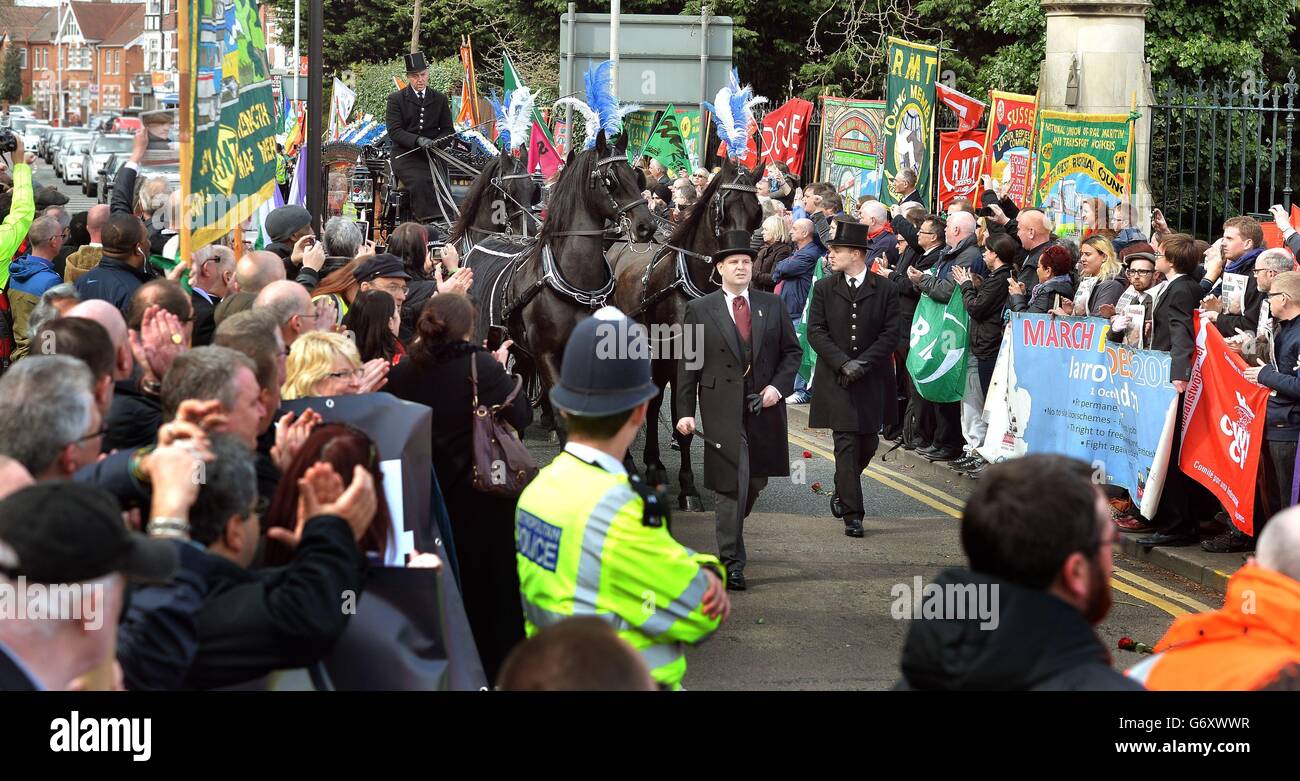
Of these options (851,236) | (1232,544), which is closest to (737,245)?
(851,236)

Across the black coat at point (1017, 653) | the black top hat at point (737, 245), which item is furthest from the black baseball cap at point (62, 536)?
the black top hat at point (737, 245)

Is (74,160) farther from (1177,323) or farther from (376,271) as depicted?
(376,271)

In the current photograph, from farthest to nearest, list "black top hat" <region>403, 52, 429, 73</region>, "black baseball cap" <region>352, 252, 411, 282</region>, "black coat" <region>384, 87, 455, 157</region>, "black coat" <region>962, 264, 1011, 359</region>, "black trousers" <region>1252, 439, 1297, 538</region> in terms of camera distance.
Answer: "black coat" <region>384, 87, 455, 157</region> < "black top hat" <region>403, 52, 429, 73</region> < "black coat" <region>962, 264, 1011, 359</region> < "black trousers" <region>1252, 439, 1297, 538</region> < "black baseball cap" <region>352, 252, 411, 282</region>

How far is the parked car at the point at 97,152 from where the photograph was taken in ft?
165

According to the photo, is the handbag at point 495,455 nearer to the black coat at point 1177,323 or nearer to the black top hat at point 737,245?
the black top hat at point 737,245

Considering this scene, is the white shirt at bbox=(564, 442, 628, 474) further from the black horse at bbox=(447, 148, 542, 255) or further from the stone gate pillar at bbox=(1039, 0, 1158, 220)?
the stone gate pillar at bbox=(1039, 0, 1158, 220)

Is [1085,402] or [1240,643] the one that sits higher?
[1240,643]

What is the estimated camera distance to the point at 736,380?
977 centimetres

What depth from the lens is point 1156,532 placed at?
1078cm

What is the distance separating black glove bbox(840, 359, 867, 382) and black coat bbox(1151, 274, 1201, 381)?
75.7 inches

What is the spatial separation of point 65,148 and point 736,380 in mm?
56410

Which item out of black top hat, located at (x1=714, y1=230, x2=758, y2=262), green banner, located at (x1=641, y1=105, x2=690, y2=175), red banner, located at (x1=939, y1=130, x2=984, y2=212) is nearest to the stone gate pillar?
red banner, located at (x1=939, y1=130, x2=984, y2=212)

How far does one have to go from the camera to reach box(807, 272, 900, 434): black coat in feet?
35.7
